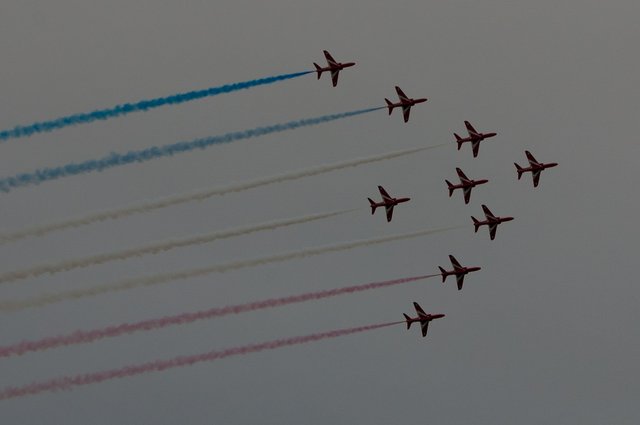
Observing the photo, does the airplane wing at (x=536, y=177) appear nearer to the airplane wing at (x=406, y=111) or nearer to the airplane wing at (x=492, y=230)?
the airplane wing at (x=492, y=230)

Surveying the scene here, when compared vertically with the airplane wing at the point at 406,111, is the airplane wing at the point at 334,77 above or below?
above

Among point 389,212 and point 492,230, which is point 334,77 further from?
point 492,230

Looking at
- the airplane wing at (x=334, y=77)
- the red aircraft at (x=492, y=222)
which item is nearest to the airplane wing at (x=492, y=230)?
the red aircraft at (x=492, y=222)

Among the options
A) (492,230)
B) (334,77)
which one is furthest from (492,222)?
(334,77)

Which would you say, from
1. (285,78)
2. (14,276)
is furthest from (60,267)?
(285,78)

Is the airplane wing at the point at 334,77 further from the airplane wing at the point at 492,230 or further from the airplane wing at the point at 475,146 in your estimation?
the airplane wing at the point at 492,230

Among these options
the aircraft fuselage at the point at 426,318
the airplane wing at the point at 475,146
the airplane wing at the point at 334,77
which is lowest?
the aircraft fuselage at the point at 426,318

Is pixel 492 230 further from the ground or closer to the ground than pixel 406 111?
closer to the ground

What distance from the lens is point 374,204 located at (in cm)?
11781

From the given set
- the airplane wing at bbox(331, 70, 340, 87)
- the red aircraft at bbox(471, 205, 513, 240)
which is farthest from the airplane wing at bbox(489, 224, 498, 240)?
the airplane wing at bbox(331, 70, 340, 87)

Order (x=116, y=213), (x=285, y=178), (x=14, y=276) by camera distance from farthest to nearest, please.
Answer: (x=285, y=178), (x=116, y=213), (x=14, y=276)

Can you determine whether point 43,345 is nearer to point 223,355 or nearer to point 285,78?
point 223,355

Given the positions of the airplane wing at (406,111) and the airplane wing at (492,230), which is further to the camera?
the airplane wing at (492,230)

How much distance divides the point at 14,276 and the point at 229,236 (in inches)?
555
